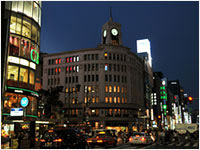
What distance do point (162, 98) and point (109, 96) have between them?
202 ft

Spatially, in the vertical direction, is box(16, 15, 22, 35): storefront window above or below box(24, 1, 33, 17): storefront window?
below

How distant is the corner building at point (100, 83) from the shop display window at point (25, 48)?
110ft

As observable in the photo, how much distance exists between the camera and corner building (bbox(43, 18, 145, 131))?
69.5 meters

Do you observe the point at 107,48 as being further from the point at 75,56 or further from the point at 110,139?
the point at 110,139

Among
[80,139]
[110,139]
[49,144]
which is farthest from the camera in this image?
[110,139]

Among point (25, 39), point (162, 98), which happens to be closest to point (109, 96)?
point (25, 39)

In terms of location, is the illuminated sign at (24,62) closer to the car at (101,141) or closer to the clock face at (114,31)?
the car at (101,141)

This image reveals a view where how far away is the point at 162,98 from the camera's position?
125m

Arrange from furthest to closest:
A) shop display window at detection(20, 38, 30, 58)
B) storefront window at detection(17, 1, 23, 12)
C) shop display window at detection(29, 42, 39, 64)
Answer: shop display window at detection(29, 42, 39, 64), storefront window at detection(17, 1, 23, 12), shop display window at detection(20, 38, 30, 58)

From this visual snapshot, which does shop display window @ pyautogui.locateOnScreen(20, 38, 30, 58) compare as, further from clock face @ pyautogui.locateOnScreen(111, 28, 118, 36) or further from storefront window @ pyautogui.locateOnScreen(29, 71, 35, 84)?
clock face @ pyautogui.locateOnScreen(111, 28, 118, 36)

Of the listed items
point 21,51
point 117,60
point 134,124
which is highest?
point 117,60

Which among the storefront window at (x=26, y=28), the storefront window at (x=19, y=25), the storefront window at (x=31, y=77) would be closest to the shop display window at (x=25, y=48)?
the storefront window at (x=26, y=28)

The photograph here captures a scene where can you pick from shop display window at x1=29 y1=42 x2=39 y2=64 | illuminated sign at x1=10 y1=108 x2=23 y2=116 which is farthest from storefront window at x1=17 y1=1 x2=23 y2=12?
illuminated sign at x1=10 y1=108 x2=23 y2=116

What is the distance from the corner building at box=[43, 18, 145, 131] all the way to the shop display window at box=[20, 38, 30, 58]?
110 feet
